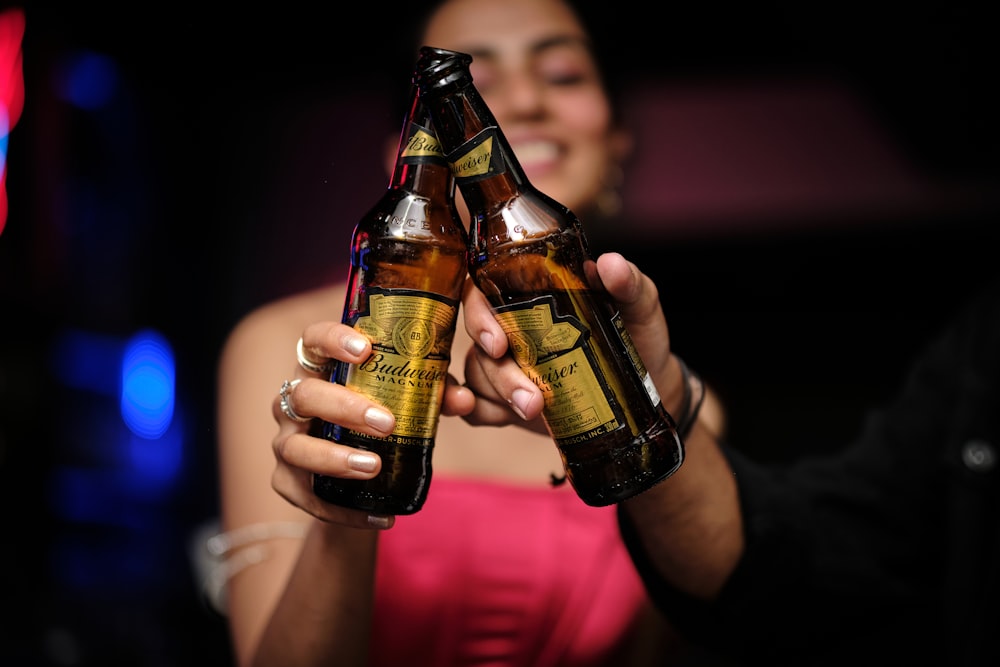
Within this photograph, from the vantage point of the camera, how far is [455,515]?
1.08 m

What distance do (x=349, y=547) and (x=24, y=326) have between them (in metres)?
3.46

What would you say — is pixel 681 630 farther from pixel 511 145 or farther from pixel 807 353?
pixel 807 353

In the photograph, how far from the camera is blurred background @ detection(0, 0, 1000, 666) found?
0.87m

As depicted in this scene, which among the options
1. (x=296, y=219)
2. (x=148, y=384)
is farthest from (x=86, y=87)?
(x=296, y=219)

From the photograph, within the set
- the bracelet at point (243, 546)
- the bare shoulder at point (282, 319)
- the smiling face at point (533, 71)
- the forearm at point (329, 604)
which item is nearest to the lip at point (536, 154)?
the smiling face at point (533, 71)

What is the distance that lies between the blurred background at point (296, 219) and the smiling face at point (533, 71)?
7 cm

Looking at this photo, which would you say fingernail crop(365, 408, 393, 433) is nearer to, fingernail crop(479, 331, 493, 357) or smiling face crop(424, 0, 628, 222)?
fingernail crop(479, 331, 493, 357)

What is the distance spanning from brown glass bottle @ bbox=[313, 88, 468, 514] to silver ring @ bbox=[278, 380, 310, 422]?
0.03 meters

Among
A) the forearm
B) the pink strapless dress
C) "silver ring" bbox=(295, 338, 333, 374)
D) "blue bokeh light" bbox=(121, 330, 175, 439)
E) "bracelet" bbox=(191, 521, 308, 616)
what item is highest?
"silver ring" bbox=(295, 338, 333, 374)

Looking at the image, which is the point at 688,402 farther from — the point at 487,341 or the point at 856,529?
the point at 856,529

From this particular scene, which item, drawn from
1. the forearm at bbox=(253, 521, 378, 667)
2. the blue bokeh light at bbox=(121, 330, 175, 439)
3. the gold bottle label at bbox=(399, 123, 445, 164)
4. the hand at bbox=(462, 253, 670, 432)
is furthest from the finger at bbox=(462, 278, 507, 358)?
the blue bokeh light at bbox=(121, 330, 175, 439)

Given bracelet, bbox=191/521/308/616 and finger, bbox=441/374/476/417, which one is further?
bracelet, bbox=191/521/308/616

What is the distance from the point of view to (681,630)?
0.86 meters

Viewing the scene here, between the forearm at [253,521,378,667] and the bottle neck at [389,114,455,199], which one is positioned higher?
the bottle neck at [389,114,455,199]
